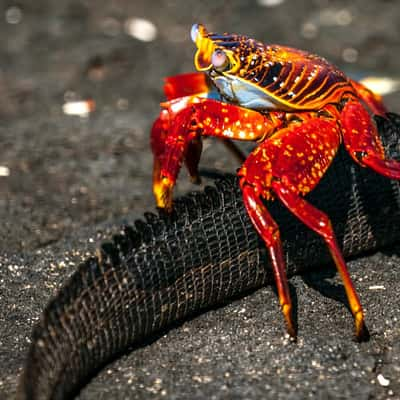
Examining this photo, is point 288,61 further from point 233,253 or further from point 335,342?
point 335,342

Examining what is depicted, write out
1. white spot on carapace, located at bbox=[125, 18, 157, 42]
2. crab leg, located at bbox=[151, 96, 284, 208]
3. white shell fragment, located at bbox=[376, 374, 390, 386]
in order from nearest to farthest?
white shell fragment, located at bbox=[376, 374, 390, 386] → crab leg, located at bbox=[151, 96, 284, 208] → white spot on carapace, located at bbox=[125, 18, 157, 42]

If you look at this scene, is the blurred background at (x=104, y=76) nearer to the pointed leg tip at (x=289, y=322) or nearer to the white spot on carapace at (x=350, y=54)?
the white spot on carapace at (x=350, y=54)

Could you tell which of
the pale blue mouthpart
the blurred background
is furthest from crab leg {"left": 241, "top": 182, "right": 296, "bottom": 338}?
the blurred background

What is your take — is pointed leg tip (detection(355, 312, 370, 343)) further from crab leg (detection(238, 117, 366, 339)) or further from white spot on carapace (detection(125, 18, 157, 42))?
white spot on carapace (detection(125, 18, 157, 42))

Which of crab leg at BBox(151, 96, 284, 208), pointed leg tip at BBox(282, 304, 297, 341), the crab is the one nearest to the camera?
pointed leg tip at BBox(282, 304, 297, 341)

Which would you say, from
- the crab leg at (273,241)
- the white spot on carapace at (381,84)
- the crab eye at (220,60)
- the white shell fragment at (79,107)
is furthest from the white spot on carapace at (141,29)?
the crab leg at (273,241)

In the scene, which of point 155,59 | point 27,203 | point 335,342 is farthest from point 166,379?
point 155,59
